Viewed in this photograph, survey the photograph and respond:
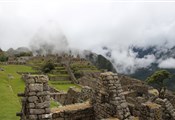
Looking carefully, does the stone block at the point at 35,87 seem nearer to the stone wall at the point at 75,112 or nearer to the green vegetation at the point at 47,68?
the stone wall at the point at 75,112

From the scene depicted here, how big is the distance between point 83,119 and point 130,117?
181 centimetres

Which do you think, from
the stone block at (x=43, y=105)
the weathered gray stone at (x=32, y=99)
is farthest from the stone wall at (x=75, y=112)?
the weathered gray stone at (x=32, y=99)

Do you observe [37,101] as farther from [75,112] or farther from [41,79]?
[75,112]

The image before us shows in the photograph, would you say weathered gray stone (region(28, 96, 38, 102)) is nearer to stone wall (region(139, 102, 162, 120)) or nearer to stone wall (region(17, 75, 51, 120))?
stone wall (region(17, 75, 51, 120))

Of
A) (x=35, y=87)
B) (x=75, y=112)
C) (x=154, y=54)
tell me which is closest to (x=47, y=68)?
(x=154, y=54)

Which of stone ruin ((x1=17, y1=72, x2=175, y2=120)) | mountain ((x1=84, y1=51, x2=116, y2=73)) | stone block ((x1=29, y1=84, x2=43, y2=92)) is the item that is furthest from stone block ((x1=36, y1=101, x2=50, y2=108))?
mountain ((x1=84, y1=51, x2=116, y2=73))

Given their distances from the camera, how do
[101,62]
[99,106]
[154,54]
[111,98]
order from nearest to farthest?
[111,98] → [99,106] → [154,54] → [101,62]

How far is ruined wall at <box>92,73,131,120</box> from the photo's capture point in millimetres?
10094

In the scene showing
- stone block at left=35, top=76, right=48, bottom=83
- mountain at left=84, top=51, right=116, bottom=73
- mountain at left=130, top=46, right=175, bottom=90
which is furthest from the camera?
mountain at left=84, top=51, right=116, bottom=73

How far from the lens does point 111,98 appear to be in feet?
33.4

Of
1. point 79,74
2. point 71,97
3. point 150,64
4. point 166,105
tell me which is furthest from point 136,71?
point 166,105

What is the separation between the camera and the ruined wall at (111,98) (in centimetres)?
1009

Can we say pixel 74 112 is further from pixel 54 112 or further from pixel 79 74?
pixel 79 74

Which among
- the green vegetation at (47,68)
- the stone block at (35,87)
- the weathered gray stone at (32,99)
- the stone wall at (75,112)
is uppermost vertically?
the green vegetation at (47,68)
